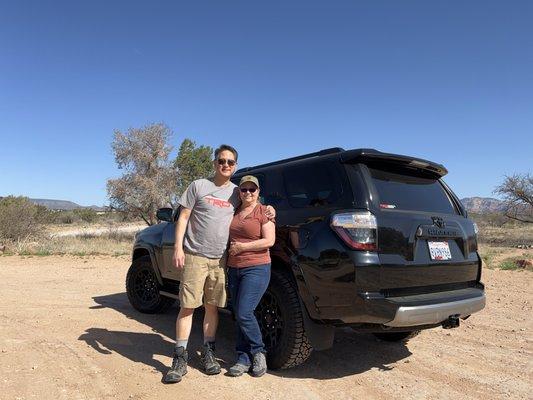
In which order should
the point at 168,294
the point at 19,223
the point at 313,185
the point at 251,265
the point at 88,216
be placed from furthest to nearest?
1. the point at 88,216
2. the point at 19,223
3. the point at 168,294
4. the point at 313,185
5. the point at 251,265

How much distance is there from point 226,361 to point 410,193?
235 cm

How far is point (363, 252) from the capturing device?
3.41 m

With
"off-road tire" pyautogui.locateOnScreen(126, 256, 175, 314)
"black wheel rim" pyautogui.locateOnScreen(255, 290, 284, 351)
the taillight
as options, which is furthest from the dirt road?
the taillight

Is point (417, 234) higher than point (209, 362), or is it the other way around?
point (417, 234)

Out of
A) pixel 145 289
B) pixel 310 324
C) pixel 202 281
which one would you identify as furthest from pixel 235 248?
pixel 145 289

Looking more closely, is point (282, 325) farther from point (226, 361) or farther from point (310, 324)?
point (226, 361)

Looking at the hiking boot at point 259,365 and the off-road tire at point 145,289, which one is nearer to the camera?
the hiking boot at point 259,365

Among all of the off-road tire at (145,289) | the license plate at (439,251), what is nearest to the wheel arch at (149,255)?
the off-road tire at (145,289)

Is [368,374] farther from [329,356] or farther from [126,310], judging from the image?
[126,310]

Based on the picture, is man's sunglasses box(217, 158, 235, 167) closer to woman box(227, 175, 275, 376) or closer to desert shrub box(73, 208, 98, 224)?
woman box(227, 175, 275, 376)

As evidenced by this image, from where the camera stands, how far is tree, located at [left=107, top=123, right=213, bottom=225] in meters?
27.4

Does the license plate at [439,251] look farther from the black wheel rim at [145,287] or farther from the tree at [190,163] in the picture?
the tree at [190,163]

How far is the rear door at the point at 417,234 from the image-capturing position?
11.5ft

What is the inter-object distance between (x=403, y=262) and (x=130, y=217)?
87.4 feet
